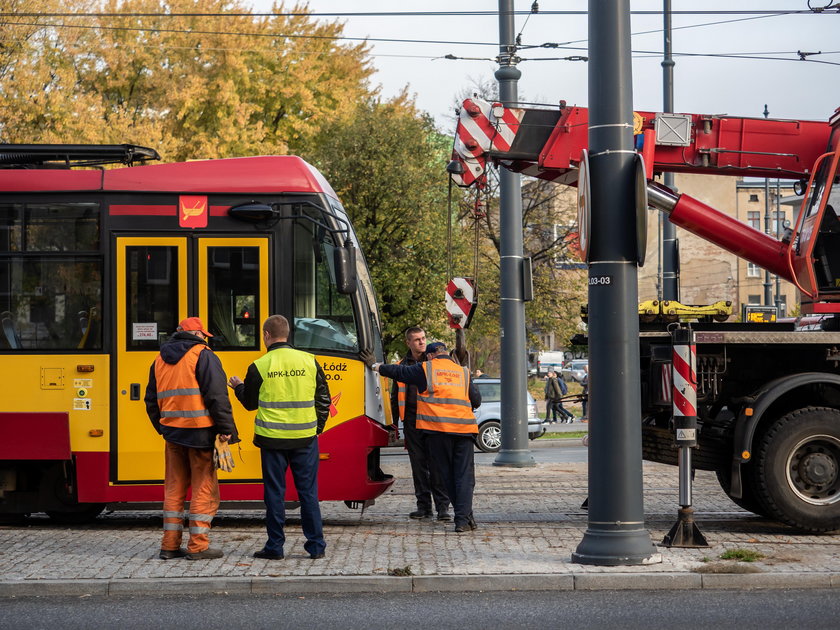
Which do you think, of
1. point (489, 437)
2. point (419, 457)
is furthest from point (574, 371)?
point (419, 457)

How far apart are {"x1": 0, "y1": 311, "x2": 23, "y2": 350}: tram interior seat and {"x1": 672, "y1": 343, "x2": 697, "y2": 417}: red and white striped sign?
5.46m

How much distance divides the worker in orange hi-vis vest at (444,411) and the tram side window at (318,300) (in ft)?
0.93

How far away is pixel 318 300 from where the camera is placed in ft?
34.4

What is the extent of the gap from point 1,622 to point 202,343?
2.64 m

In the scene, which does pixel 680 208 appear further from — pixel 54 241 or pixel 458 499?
pixel 54 241

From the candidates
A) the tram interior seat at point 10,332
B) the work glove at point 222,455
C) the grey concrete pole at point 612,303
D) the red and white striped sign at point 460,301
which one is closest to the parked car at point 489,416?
the red and white striped sign at point 460,301

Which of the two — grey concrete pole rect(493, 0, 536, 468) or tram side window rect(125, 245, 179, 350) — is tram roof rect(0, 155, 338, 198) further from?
grey concrete pole rect(493, 0, 536, 468)

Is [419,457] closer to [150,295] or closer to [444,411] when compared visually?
[444,411]

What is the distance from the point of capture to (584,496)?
1278cm

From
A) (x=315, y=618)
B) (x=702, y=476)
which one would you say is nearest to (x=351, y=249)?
(x=315, y=618)

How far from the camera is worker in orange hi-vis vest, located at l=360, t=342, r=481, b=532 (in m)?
10.4

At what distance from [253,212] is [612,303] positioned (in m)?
3.52

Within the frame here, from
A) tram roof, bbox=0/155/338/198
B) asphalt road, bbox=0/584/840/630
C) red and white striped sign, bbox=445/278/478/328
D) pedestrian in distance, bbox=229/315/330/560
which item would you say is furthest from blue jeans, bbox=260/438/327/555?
red and white striped sign, bbox=445/278/478/328

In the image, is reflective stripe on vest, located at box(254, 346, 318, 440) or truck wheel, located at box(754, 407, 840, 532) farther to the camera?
truck wheel, located at box(754, 407, 840, 532)
